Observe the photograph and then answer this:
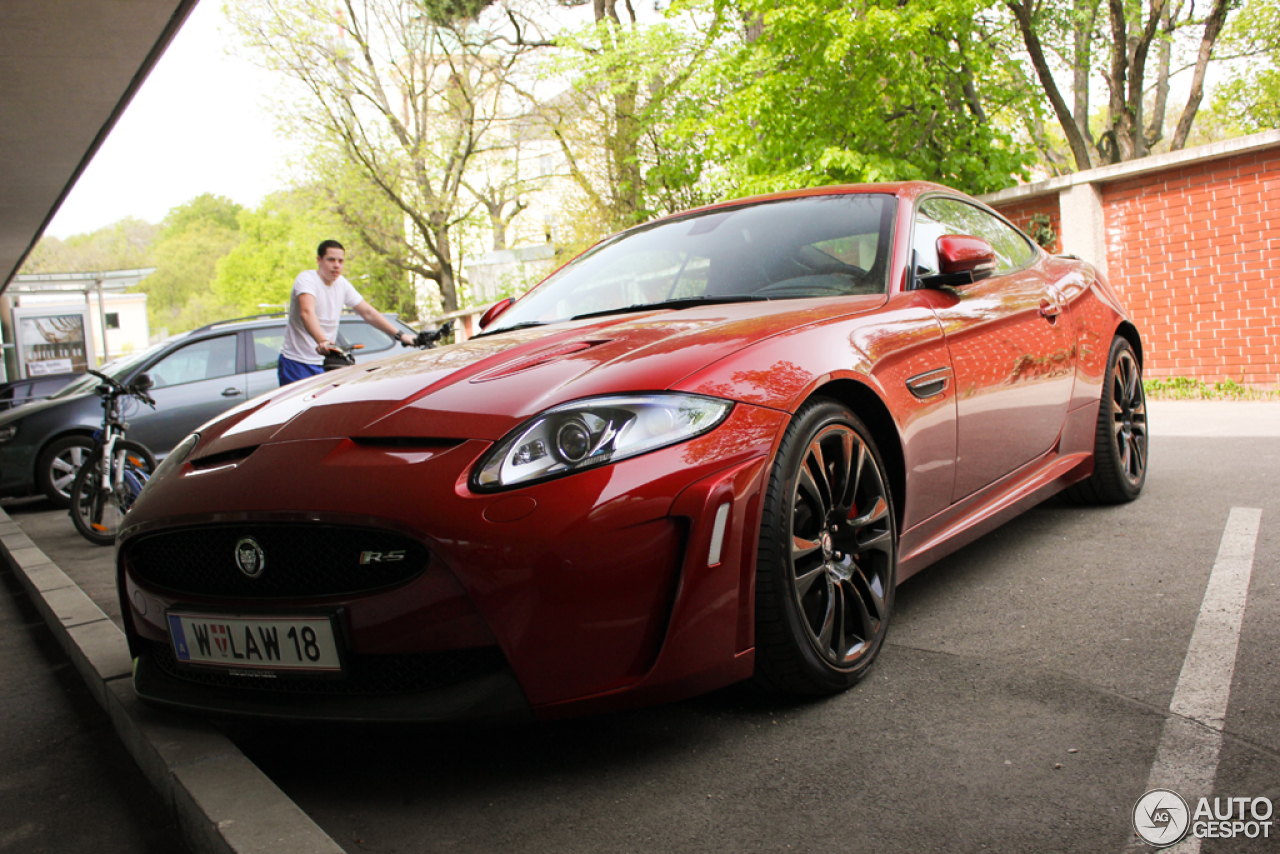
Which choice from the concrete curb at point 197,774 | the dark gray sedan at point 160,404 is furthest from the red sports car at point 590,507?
the dark gray sedan at point 160,404

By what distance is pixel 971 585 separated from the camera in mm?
3396

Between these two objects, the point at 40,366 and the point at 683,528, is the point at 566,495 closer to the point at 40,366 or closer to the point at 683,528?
the point at 683,528

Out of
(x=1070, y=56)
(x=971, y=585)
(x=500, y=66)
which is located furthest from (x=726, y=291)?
Answer: (x=500, y=66)

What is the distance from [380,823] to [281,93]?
1203 inches

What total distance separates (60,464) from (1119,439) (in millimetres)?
8413

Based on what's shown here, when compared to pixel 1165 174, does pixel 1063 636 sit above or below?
below

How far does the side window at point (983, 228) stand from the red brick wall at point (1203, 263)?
5637mm

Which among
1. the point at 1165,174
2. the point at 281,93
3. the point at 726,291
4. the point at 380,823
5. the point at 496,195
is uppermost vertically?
the point at 281,93

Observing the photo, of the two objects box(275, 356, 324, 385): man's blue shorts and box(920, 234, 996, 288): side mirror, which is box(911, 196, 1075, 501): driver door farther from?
box(275, 356, 324, 385): man's blue shorts

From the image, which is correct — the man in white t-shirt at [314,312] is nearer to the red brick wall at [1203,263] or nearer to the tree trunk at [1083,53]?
the red brick wall at [1203,263]

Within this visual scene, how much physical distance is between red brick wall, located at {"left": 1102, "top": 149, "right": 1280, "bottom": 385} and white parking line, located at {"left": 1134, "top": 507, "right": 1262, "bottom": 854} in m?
6.32

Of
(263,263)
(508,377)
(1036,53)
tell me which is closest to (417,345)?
(508,377)

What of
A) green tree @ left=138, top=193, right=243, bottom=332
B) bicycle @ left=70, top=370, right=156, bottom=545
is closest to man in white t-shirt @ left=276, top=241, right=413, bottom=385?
bicycle @ left=70, top=370, right=156, bottom=545

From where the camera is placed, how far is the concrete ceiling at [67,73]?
6.42 metres
